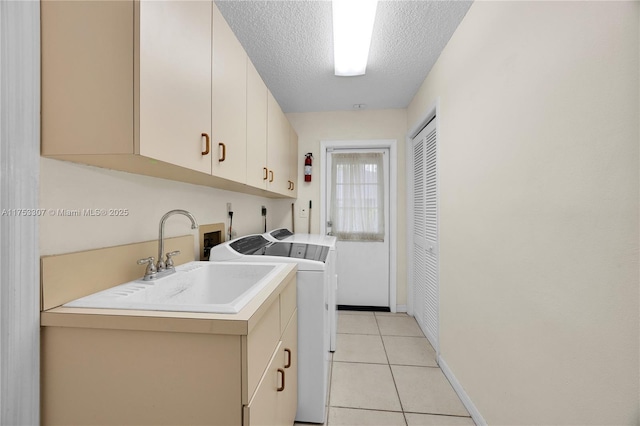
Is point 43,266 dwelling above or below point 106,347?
above

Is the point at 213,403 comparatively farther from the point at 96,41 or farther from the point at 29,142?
the point at 96,41

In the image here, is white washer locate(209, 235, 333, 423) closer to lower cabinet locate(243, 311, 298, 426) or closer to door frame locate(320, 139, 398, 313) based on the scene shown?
lower cabinet locate(243, 311, 298, 426)

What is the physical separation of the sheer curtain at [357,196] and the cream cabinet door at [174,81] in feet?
7.31

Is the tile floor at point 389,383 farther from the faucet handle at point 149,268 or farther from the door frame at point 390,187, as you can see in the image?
the faucet handle at point 149,268

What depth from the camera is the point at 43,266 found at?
0.77 metres

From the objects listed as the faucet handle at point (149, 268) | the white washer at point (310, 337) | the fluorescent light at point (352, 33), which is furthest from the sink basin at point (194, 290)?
the fluorescent light at point (352, 33)

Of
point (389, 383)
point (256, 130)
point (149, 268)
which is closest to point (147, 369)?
point (149, 268)

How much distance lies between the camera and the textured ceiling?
154cm

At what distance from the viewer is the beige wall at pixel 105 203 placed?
2.66ft

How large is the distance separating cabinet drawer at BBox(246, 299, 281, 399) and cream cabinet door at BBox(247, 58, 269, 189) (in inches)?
31.4

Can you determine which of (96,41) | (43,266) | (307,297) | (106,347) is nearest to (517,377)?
(307,297)

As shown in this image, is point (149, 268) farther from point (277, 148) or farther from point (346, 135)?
point (346, 135)

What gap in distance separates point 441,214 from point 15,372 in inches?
86.2

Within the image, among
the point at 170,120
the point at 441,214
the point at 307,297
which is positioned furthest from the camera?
the point at 441,214
